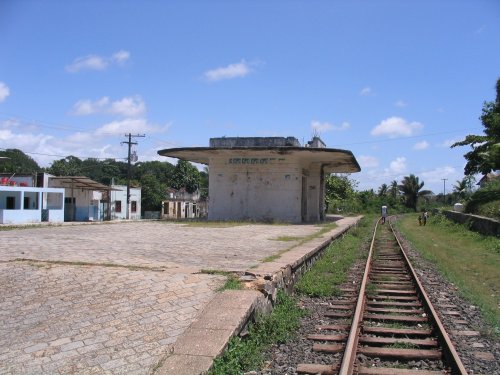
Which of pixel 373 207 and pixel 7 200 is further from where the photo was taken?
pixel 373 207

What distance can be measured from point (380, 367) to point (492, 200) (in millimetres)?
25381

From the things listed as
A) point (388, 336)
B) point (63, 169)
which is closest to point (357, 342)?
point (388, 336)

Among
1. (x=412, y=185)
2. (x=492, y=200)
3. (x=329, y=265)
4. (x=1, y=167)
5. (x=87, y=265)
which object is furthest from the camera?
(x=412, y=185)

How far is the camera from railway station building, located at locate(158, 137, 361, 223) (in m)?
27.4

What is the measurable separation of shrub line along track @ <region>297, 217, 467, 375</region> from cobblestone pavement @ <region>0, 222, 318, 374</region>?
1607mm

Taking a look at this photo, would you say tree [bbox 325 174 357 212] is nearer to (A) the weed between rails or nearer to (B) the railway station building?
(B) the railway station building

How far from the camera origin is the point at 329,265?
12.1m

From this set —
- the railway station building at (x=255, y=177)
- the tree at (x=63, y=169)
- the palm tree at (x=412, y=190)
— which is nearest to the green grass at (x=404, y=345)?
the railway station building at (x=255, y=177)

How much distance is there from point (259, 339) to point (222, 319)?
0.64 m

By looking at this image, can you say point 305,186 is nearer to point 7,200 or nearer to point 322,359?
point 7,200

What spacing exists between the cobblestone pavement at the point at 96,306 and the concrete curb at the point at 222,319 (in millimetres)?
173

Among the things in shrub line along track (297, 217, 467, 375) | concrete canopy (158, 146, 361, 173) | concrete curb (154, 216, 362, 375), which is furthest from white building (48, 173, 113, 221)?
shrub line along track (297, 217, 467, 375)

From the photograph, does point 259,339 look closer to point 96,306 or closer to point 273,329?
point 273,329

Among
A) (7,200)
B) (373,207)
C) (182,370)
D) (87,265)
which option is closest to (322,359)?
(182,370)
